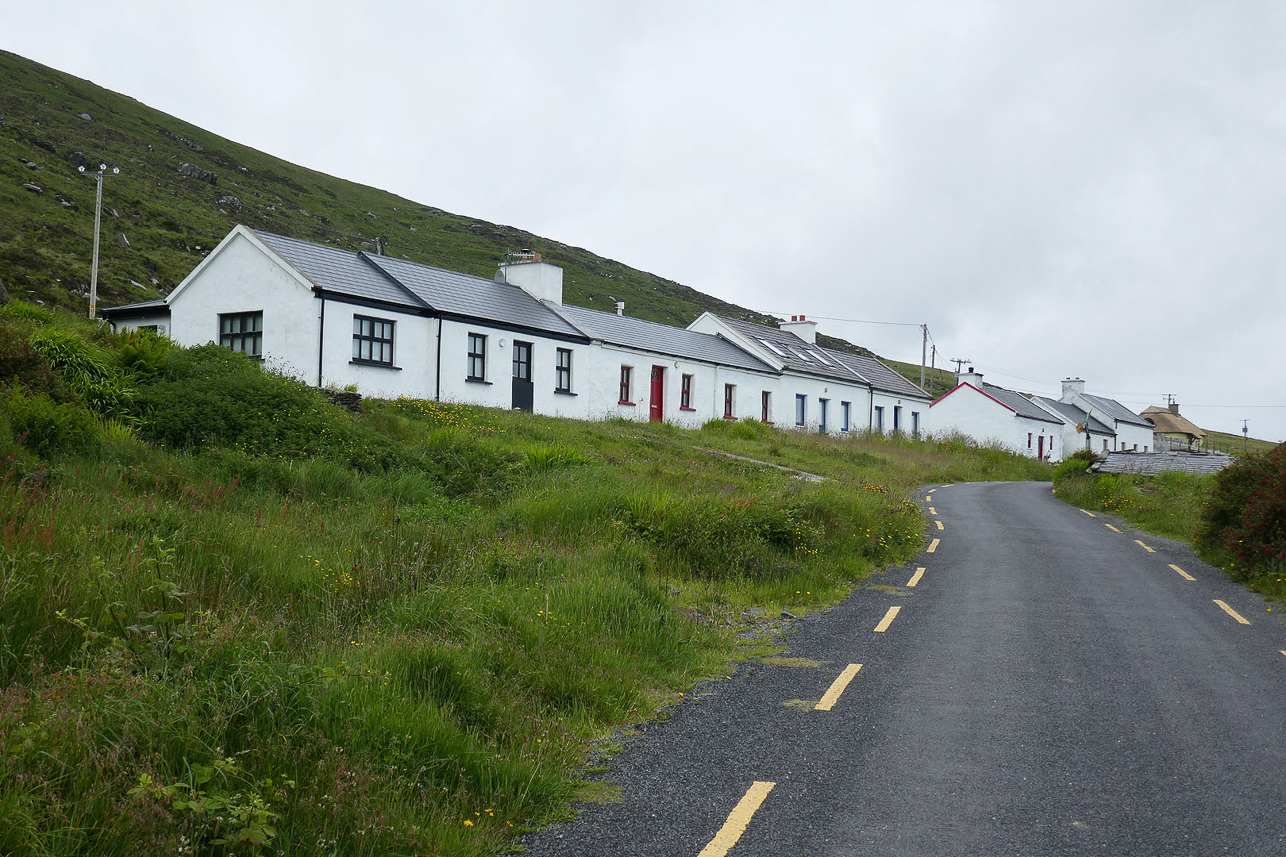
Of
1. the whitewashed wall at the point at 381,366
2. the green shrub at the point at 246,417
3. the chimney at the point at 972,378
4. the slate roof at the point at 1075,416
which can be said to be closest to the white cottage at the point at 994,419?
the chimney at the point at 972,378

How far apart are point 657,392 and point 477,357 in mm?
9883

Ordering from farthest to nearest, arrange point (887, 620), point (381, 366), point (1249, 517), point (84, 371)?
point (381, 366)
point (1249, 517)
point (84, 371)
point (887, 620)

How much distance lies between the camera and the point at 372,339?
→ 2756cm

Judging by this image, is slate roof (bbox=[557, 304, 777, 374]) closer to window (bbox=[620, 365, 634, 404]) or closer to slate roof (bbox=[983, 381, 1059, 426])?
window (bbox=[620, 365, 634, 404])

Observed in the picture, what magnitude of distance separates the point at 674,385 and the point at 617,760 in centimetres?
3336

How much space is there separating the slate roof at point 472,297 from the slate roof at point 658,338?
1343 mm

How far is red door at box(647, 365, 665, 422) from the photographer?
38.1 meters

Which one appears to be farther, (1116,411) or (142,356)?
(1116,411)

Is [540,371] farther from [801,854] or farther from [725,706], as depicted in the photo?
[801,854]

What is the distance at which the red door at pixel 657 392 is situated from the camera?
38.1 metres

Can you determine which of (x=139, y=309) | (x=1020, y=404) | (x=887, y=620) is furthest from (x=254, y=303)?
(x=1020, y=404)

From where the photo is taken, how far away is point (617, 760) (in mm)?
6211

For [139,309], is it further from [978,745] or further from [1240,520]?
[1240,520]

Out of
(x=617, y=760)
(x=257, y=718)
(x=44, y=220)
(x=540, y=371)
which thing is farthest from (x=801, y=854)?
(x=44, y=220)
